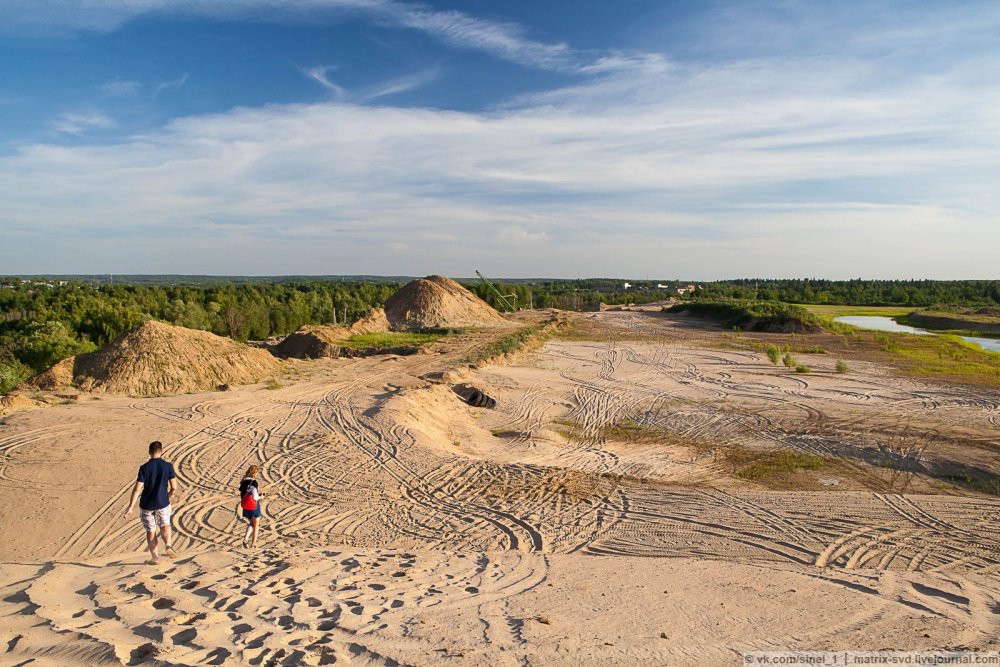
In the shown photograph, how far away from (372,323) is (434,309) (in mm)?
5592

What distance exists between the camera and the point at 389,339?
35719 millimetres

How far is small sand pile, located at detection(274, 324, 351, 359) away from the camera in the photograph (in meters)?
27.3

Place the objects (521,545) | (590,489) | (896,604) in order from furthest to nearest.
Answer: (590,489) < (521,545) < (896,604)

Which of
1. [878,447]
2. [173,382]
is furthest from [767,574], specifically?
[173,382]

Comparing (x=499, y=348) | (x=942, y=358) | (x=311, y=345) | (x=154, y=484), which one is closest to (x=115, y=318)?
(x=311, y=345)

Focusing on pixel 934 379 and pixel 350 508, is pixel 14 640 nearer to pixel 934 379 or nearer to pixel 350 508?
pixel 350 508

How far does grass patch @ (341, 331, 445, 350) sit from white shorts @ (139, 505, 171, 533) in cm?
2325

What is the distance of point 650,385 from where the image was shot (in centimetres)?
2252

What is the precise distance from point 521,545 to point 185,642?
187 inches

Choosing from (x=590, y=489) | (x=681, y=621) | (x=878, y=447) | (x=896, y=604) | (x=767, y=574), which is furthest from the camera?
(x=878, y=447)

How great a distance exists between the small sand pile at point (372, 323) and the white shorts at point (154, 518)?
29246 millimetres

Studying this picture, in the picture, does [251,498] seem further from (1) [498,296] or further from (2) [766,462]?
(1) [498,296]

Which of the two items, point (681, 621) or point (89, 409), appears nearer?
point (681, 621)

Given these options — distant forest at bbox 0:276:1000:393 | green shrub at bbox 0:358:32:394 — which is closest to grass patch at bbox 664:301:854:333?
distant forest at bbox 0:276:1000:393
